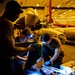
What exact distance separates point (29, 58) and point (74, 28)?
451 cm

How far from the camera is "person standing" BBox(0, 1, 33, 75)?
67.6 inches

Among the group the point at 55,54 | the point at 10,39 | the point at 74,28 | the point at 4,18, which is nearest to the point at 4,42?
the point at 10,39

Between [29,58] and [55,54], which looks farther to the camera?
[55,54]

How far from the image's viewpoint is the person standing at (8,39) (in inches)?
67.6

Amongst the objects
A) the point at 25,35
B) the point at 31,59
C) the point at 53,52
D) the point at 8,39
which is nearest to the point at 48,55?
the point at 53,52

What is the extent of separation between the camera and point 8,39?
67.3 inches

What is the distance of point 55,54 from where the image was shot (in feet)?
9.64

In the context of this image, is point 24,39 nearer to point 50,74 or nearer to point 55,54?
point 55,54

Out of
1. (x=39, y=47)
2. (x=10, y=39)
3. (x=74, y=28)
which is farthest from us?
(x=74, y=28)

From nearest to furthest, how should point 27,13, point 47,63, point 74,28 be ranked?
point 47,63 → point 27,13 → point 74,28

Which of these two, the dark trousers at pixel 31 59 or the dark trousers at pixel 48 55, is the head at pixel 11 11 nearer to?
the dark trousers at pixel 31 59

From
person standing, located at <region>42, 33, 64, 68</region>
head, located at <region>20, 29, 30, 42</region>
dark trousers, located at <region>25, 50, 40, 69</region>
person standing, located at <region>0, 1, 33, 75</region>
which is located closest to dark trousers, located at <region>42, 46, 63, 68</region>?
person standing, located at <region>42, 33, 64, 68</region>

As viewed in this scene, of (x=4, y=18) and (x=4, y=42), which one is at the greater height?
(x=4, y=18)

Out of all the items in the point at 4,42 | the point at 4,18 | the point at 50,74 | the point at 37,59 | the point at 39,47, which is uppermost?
the point at 4,18
